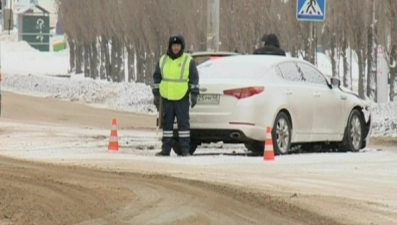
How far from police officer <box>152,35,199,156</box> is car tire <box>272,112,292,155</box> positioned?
1285mm

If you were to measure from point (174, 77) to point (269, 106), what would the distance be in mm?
1450

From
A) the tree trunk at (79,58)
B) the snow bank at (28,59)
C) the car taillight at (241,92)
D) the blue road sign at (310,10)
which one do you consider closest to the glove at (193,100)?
the car taillight at (241,92)

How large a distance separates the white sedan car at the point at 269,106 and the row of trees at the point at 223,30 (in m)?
5.12

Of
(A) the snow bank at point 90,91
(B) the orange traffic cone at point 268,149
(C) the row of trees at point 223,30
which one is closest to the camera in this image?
(B) the orange traffic cone at point 268,149

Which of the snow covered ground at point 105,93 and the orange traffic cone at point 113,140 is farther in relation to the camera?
the snow covered ground at point 105,93

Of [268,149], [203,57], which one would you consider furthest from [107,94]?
[268,149]

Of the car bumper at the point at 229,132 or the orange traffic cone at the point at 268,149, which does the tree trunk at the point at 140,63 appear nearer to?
the car bumper at the point at 229,132

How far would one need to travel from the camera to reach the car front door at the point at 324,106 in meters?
18.9

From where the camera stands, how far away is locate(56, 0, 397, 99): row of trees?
113ft

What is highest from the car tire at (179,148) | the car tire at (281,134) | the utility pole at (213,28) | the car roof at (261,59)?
the utility pole at (213,28)

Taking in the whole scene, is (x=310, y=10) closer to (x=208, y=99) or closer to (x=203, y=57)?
(x=203, y=57)

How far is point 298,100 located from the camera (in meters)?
18.4

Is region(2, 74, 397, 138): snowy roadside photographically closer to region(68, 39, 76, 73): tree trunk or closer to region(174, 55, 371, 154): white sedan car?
region(174, 55, 371, 154): white sedan car

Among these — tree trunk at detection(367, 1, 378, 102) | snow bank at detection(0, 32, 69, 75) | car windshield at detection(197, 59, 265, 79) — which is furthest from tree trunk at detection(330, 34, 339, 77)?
snow bank at detection(0, 32, 69, 75)
